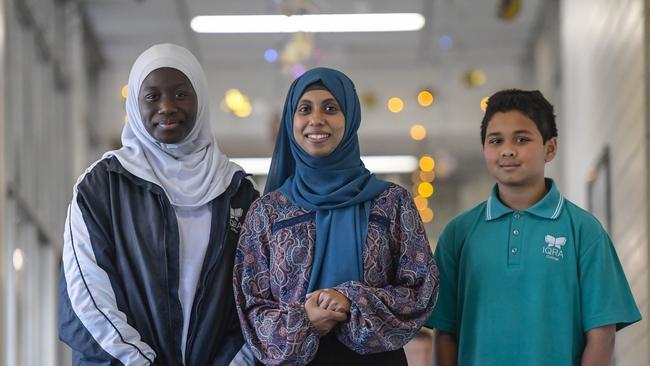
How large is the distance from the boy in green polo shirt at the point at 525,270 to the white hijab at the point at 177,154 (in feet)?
1.90

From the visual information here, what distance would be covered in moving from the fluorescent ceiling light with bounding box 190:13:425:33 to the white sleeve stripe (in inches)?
319

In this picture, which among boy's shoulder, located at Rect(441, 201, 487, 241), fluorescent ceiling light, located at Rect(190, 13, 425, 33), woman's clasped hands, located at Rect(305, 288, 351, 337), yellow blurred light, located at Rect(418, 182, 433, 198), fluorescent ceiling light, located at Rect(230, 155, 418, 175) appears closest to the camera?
woman's clasped hands, located at Rect(305, 288, 351, 337)

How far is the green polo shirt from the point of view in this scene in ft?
10.3

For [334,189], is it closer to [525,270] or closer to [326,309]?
[326,309]

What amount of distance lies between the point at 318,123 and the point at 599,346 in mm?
807

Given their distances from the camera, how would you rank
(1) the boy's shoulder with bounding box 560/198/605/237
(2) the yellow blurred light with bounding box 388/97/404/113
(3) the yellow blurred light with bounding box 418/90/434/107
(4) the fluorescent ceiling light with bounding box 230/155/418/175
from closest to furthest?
(1) the boy's shoulder with bounding box 560/198/605/237 < (3) the yellow blurred light with bounding box 418/90/434/107 < (2) the yellow blurred light with bounding box 388/97/404/113 < (4) the fluorescent ceiling light with bounding box 230/155/418/175

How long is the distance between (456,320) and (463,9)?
854cm

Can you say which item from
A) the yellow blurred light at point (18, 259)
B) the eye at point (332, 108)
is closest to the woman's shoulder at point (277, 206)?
the eye at point (332, 108)

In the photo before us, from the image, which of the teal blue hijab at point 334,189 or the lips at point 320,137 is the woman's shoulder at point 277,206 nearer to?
the teal blue hijab at point 334,189

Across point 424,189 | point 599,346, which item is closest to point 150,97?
point 599,346

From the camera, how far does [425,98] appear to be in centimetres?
1288

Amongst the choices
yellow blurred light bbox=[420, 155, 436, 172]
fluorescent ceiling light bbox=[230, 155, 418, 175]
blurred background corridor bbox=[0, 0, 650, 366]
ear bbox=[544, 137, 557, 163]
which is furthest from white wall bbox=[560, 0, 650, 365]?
fluorescent ceiling light bbox=[230, 155, 418, 175]

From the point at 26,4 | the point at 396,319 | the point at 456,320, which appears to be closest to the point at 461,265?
the point at 456,320

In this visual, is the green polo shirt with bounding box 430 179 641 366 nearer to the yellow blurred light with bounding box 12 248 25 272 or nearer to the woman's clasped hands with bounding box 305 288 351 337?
the woman's clasped hands with bounding box 305 288 351 337
